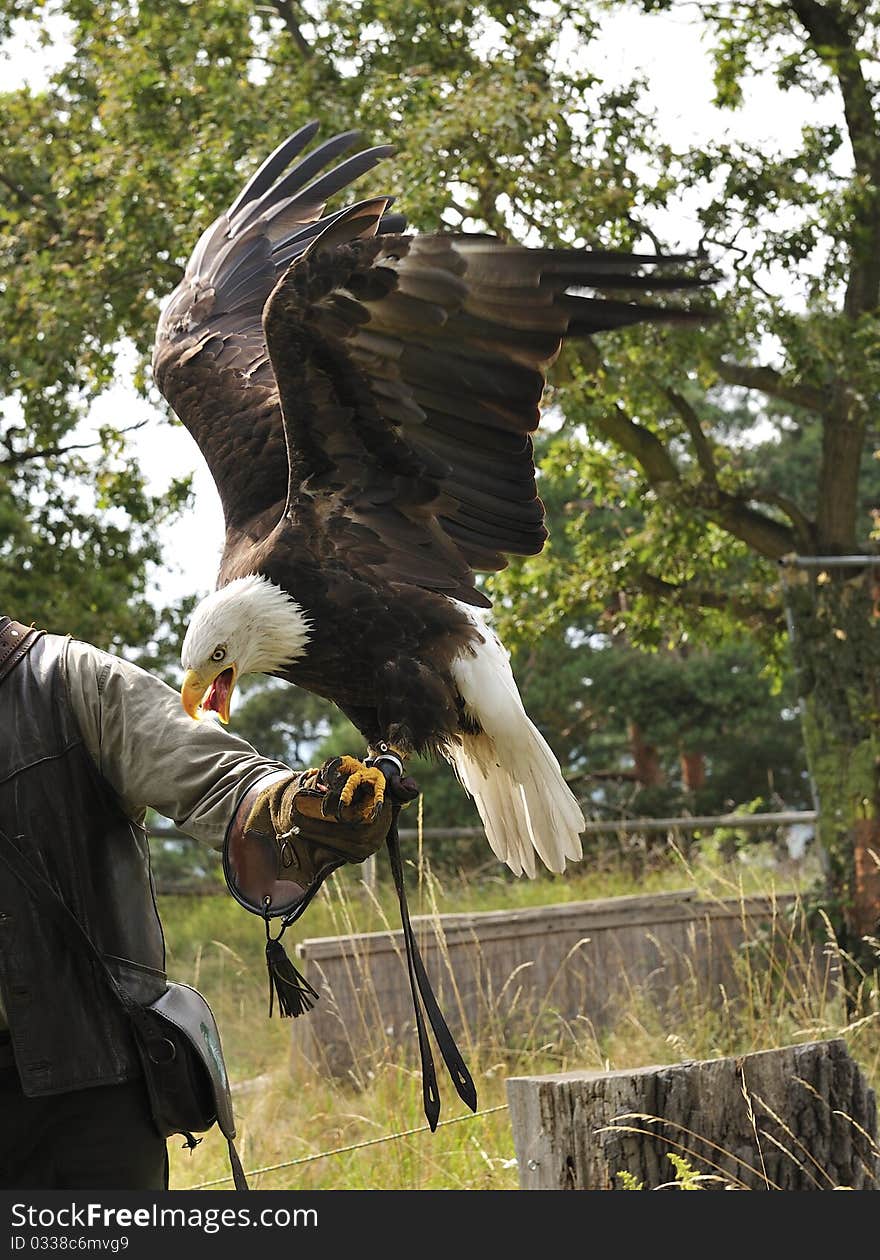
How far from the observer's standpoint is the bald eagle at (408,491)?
8.09 ft

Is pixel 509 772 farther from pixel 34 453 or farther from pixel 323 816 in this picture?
pixel 34 453

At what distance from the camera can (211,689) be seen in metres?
2.53

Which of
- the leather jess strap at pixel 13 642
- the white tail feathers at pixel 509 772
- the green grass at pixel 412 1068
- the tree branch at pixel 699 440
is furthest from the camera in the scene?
the tree branch at pixel 699 440

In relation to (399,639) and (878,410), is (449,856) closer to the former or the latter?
(878,410)

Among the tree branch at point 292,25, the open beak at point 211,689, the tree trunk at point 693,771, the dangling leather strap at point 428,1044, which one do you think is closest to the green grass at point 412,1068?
the open beak at point 211,689

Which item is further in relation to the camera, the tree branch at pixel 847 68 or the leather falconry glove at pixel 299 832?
the tree branch at pixel 847 68

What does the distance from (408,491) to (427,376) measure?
9.0 inches

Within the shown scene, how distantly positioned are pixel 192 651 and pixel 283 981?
2.74ft

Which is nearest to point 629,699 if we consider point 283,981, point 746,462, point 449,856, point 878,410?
point 449,856

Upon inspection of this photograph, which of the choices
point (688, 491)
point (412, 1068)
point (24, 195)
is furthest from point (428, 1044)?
→ point (24, 195)

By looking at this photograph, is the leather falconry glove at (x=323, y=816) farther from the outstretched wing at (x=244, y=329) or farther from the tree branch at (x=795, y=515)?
the tree branch at (x=795, y=515)

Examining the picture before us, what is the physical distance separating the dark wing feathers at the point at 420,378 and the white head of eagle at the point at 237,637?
0.52 ft

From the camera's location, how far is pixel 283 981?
1.85 meters

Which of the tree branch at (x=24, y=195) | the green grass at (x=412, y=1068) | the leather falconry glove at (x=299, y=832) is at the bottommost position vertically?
the green grass at (x=412, y=1068)
